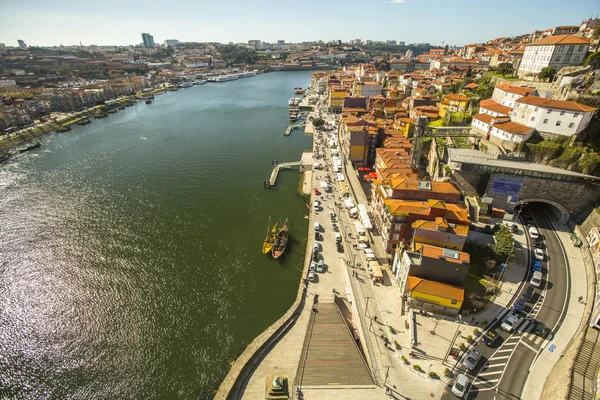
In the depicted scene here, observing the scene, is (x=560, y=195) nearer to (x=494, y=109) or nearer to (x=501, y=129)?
(x=501, y=129)

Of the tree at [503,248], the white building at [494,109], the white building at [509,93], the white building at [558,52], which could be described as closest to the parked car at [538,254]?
the tree at [503,248]

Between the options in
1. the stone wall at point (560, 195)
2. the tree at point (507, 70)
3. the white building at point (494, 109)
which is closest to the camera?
the stone wall at point (560, 195)

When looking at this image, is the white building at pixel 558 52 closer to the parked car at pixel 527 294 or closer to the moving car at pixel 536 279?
the moving car at pixel 536 279

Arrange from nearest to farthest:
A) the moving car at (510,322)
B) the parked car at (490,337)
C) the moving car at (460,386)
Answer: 1. the moving car at (460,386)
2. the parked car at (490,337)
3. the moving car at (510,322)

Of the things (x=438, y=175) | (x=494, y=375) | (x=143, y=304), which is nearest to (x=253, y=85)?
(x=438, y=175)

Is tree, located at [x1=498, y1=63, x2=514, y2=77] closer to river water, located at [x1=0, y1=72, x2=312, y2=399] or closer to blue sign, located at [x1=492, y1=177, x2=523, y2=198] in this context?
blue sign, located at [x1=492, y1=177, x2=523, y2=198]

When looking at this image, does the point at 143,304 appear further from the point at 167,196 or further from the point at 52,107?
the point at 52,107

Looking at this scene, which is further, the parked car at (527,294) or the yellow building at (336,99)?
the yellow building at (336,99)

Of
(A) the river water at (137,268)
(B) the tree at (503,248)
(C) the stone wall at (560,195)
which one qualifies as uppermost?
(C) the stone wall at (560,195)
